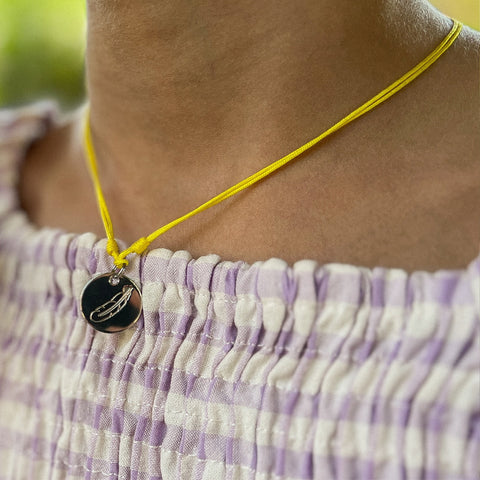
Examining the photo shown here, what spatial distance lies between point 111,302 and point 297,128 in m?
0.26

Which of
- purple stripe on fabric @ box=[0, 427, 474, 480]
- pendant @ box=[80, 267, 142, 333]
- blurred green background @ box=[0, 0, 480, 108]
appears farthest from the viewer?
blurred green background @ box=[0, 0, 480, 108]

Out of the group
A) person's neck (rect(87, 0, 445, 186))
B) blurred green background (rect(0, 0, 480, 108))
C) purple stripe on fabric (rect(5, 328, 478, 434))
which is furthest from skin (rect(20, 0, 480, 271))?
blurred green background (rect(0, 0, 480, 108))

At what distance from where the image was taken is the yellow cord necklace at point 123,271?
63cm

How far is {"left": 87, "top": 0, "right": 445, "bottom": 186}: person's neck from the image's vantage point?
633 millimetres

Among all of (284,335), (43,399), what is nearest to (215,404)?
(284,335)

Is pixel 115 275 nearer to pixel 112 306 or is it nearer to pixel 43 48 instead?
pixel 112 306

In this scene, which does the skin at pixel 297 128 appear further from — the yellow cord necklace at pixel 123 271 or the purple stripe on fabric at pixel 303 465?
the purple stripe on fabric at pixel 303 465

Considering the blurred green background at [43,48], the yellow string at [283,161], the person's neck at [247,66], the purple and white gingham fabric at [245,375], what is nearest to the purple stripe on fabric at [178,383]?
the purple and white gingham fabric at [245,375]

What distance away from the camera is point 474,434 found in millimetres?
488

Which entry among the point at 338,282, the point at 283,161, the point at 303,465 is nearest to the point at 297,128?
the point at 283,161

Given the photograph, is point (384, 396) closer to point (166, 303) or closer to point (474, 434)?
point (474, 434)

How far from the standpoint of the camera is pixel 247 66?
65 cm

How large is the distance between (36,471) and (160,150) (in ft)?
1.22

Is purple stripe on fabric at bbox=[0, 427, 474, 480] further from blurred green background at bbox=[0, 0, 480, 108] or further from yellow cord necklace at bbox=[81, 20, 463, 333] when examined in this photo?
blurred green background at bbox=[0, 0, 480, 108]
